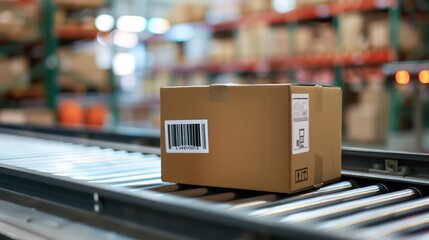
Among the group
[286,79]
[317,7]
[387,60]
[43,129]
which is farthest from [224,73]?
[43,129]

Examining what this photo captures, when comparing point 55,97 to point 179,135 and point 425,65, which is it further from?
point 179,135

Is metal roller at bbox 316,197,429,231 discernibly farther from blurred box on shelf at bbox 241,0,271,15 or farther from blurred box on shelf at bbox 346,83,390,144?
blurred box on shelf at bbox 241,0,271,15

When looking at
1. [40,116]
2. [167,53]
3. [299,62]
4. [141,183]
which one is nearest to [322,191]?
[141,183]

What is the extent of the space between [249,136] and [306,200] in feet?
0.95

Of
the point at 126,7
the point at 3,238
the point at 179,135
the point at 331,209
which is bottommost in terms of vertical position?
the point at 3,238

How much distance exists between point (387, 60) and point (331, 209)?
4650 millimetres

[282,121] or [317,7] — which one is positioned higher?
[317,7]

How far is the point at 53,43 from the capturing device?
7.95 meters

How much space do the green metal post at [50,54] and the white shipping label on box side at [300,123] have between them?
6.64 metres

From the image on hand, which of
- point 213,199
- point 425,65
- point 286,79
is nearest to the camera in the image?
point 213,199

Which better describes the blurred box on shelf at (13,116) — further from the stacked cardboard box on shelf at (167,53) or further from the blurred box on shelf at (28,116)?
the stacked cardboard box on shelf at (167,53)

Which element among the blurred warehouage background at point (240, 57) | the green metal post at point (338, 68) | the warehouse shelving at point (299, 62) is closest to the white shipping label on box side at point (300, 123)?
the blurred warehouage background at point (240, 57)

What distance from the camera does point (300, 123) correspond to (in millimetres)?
1823

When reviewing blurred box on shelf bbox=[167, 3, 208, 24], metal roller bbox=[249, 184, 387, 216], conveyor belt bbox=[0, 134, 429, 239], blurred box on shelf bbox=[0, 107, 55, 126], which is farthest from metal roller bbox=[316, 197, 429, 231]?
blurred box on shelf bbox=[167, 3, 208, 24]
